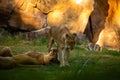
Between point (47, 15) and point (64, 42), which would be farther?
point (47, 15)

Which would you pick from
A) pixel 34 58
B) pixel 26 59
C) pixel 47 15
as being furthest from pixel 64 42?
pixel 47 15

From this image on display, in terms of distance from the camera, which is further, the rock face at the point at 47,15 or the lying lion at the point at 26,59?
the rock face at the point at 47,15

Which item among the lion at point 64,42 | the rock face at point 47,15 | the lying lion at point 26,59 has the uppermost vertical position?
the rock face at point 47,15

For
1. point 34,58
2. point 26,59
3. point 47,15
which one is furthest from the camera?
point 47,15

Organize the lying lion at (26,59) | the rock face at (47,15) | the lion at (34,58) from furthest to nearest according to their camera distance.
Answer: the rock face at (47,15) → the lion at (34,58) → the lying lion at (26,59)

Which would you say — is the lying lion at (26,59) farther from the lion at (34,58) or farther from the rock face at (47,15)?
the rock face at (47,15)

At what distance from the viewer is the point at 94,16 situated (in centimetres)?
2572

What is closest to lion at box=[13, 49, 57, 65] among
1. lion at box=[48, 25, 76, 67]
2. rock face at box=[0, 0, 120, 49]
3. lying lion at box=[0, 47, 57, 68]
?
lying lion at box=[0, 47, 57, 68]

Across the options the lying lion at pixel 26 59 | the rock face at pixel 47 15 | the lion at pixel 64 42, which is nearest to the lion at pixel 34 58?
the lying lion at pixel 26 59

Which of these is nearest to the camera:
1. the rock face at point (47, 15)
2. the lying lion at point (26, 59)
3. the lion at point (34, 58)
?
the lying lion at point (26, 59)

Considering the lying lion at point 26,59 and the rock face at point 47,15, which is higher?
the rock face at point 47,15

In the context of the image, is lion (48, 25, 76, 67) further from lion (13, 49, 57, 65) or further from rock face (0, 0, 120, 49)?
rock face (0, 0, 120, 49)

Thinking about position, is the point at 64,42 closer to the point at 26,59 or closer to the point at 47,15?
the point at 26,59

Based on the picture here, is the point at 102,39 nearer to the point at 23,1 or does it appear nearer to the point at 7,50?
the point at 23,1
